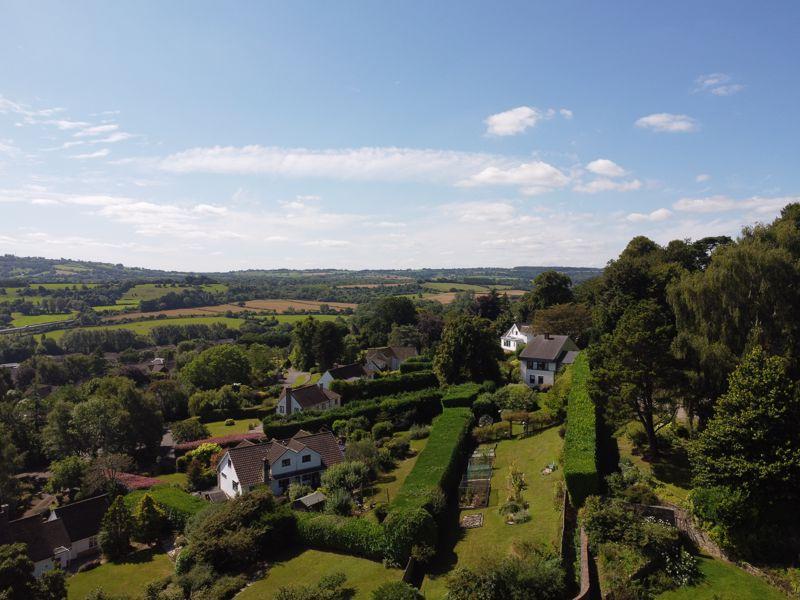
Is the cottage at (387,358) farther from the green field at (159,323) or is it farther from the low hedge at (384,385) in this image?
the green field at (159,323)

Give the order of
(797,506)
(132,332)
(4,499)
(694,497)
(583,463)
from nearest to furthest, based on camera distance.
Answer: (797,506), (694,497), (583,463), (4,499), (132,332)

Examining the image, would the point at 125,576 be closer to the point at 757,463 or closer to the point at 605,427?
the point at 605,427

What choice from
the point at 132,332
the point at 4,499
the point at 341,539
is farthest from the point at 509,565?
the point at 132,332

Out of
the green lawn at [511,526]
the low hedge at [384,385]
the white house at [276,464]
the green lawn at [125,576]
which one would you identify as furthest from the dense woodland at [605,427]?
the white house at [276,464]

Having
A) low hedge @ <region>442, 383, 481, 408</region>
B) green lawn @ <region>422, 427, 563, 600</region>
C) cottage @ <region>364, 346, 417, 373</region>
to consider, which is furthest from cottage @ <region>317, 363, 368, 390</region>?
green lawn @ <region>422, 427, 563, 600</region>

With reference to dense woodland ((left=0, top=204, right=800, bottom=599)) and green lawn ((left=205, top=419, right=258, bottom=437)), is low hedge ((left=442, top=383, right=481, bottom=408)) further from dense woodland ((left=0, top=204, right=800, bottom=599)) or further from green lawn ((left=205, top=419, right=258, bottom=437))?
A: green lawn ((left=205, top=419, right=258, bottom=437))

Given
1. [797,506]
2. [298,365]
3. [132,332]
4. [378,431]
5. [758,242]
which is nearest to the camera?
[797,506]

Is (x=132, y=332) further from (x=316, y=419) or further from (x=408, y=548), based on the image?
(x=408, y=548)

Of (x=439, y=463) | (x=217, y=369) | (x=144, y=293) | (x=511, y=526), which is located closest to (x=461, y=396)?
(x=439, y=463)
